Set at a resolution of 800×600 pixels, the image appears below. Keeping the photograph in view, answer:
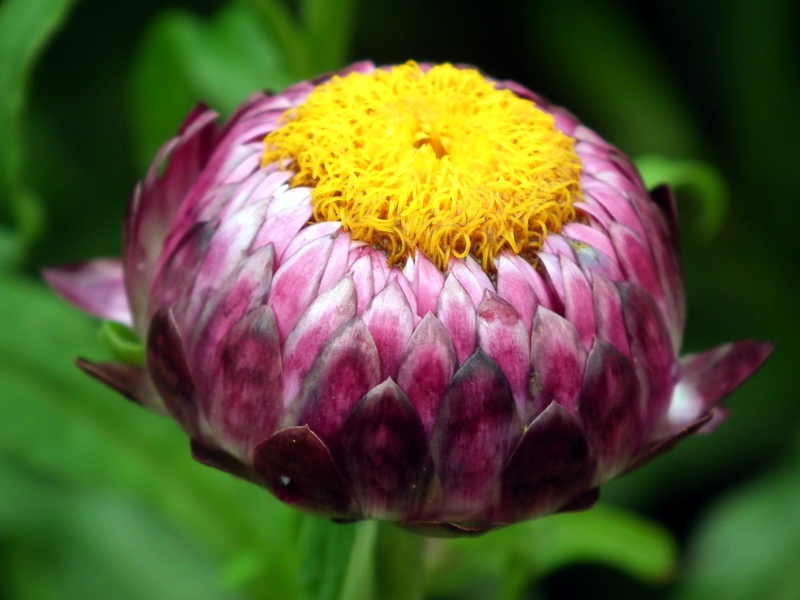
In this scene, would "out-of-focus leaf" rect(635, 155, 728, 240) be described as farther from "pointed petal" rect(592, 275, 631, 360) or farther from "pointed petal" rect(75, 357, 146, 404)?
"pointed petal" rect(75, 357, 146, 404)

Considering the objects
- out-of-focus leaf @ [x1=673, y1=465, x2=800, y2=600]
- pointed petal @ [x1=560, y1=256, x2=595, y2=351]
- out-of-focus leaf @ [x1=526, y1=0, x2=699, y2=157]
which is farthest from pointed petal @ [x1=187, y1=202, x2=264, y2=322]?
out-of-focus leaf @ [x1=526, y1=0, x2=699, y2=157]

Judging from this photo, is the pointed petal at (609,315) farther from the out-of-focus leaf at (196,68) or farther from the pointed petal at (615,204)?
the out-of-focus leaf at (196,68)

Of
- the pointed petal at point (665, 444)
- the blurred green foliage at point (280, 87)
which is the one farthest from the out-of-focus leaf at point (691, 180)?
the pointed petal at point (665, 444)

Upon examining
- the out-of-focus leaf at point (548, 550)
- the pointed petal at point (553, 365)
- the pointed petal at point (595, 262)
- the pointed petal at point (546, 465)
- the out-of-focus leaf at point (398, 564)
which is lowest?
the out-of-focus leaf at point (548, 550)

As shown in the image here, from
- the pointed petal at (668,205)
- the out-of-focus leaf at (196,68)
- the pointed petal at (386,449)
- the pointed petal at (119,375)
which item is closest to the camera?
the pointed petal at (386,449)

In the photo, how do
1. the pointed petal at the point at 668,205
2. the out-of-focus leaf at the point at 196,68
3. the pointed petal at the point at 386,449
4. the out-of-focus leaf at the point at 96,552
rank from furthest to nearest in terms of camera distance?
1. the out-of-focus leaf at the point at 196,68
2. the out-of-focus leaf at the point at 96,552
3. the pointed petal at the point at 668,205
4. the pointed petal at the point at 386,449

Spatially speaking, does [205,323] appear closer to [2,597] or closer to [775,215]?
[2,597]

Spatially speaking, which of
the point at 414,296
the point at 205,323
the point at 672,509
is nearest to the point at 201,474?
the point at 205,323

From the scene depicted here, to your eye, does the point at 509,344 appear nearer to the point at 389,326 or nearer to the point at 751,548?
the point at 389,326
